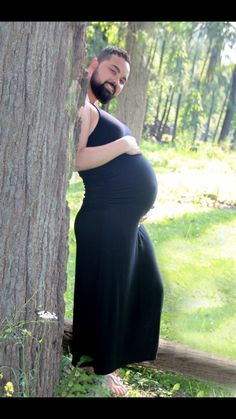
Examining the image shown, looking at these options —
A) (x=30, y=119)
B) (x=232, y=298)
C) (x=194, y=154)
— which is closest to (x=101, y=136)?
(x=30, y=119)

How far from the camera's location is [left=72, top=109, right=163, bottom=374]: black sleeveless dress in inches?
108

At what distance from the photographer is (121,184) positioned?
275 centimetres

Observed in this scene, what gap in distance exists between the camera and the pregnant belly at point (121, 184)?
2744mm

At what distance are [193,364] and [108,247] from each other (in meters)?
0.94

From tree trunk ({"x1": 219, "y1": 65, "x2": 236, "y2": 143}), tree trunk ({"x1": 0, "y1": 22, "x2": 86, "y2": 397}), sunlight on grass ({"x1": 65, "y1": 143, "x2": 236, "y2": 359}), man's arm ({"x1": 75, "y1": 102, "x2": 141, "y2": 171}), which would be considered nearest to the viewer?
tree trunk ({"x1": 0, "y1": 22, "x2": 86, "y2": 397})

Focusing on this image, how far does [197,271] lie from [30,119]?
3077 mm

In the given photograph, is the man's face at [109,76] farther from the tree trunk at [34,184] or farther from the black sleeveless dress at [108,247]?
the tree trunk at [34,184]

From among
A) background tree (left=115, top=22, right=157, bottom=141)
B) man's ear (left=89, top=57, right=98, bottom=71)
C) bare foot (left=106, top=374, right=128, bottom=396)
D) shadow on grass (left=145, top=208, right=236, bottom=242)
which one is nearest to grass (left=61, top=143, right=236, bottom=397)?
shadow on grass (left=145, top=208, right=236, bottom=242)

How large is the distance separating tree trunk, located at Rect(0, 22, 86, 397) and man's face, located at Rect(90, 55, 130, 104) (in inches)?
12.1

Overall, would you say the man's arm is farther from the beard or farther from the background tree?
the background tree

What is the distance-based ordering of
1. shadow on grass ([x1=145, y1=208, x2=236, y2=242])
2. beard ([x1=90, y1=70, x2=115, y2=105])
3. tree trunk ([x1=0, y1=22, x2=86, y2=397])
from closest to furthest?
tree trunk ([x1=0, y1=22, x2=86, y2=397])
beard ([x1=90, y1=70, x2=115, y2=105])
shadow on grass ([x1=145, y1=208, x2=236, y2=242])

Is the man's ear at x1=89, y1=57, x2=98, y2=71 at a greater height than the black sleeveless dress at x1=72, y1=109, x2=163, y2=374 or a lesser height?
greater

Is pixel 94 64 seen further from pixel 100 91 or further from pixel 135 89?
pixel 135 89
